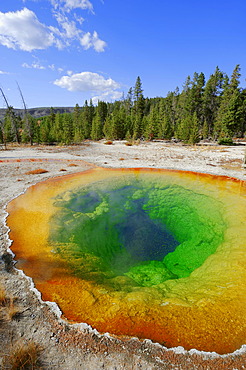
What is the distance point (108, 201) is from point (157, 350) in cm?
941

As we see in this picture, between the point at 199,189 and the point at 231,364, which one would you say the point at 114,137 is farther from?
the point at 231,364

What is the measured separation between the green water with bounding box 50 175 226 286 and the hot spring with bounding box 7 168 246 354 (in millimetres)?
45

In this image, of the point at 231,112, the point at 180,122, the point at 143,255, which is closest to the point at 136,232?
the point at 143,255

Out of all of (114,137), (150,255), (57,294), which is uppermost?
(114,137)

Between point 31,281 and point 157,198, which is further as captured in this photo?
point 157,198

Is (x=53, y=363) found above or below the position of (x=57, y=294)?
above

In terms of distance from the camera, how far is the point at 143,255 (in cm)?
809

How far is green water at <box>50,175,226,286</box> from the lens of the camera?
700cm

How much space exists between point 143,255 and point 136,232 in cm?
168

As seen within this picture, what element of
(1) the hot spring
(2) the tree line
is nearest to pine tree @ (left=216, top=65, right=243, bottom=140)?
(2) the tree line

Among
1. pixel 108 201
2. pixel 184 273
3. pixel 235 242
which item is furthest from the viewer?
pixel 108 201

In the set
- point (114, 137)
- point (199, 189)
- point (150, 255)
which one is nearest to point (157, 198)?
point (199, 189)

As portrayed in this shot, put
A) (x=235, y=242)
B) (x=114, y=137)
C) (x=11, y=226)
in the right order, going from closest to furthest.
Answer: (x=235, y=242) → (x=11, y=226) → (x=114, y=137)

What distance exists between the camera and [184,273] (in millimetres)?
7055
